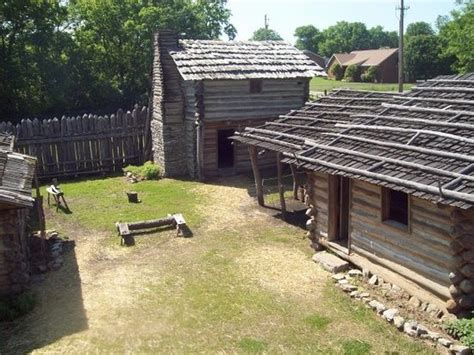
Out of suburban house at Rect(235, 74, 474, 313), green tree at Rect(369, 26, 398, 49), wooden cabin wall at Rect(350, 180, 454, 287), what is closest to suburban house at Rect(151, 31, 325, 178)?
suburban house at Rect(235, 74, 474, 313)

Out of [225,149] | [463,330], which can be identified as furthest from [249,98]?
[463,330]

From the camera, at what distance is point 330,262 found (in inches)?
531

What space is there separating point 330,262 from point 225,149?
1366cm

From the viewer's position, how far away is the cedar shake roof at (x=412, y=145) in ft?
33.1

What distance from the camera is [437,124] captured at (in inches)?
484

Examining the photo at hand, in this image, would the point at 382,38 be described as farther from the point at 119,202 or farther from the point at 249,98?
the point at 119,202

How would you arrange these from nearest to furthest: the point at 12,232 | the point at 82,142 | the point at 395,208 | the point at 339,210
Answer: the point at 12,232 → the point at 395,208 → the point at 339,210 → the point at 82,142

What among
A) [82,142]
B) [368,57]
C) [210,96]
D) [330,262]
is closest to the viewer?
[330,262]

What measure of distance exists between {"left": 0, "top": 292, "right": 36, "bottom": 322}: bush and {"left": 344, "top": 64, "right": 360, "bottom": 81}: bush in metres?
67.0

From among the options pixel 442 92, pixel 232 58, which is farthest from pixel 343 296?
pixel 232 58

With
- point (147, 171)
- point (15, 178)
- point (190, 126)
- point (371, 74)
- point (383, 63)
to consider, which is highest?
point (383, 63)

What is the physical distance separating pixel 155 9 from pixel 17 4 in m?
9.83

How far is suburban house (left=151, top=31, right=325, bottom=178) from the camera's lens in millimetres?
22922

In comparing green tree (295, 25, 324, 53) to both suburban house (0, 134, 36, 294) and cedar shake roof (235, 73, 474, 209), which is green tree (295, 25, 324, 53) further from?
suburban house (0, 134, 36, 294)
